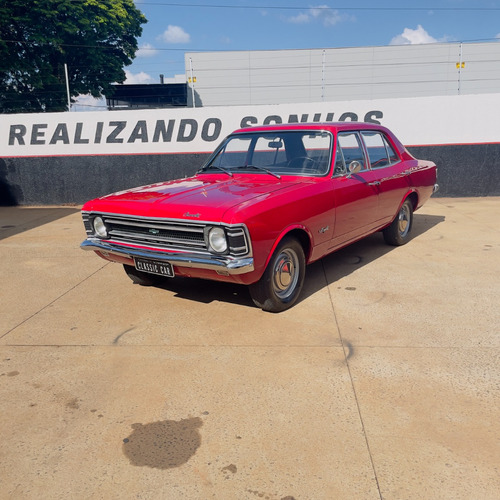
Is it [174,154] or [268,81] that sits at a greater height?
[268,81]

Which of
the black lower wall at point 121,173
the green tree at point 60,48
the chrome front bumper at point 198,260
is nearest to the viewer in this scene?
the chrome front bumper at point 198,260

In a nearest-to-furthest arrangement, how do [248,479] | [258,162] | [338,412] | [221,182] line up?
[248,479]
[338,412]
[221,182]
[258,162]

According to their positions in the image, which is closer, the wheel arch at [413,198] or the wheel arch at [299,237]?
the wheel arch at [299,237]

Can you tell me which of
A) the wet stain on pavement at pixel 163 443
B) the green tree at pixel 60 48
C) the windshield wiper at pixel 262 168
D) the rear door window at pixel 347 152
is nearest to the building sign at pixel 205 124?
the rear door window at pixel 347 152

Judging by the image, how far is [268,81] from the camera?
25797 millimetres

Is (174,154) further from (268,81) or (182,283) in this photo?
(268,81)

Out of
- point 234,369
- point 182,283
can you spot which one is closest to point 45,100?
point 182,283

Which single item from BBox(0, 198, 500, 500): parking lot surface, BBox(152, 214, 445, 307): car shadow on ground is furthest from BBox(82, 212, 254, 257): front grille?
BBox(152, 214, 445, 307): car shadow on ground

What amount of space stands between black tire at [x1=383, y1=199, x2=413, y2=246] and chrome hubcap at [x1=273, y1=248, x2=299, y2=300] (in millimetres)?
2481

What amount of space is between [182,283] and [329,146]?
220cm

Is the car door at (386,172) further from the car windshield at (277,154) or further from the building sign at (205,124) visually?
the building sign at (205,124)

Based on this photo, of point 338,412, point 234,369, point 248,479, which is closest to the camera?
point 248,479

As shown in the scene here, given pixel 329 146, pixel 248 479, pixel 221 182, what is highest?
pixel 329 146

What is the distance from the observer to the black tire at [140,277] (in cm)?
485
